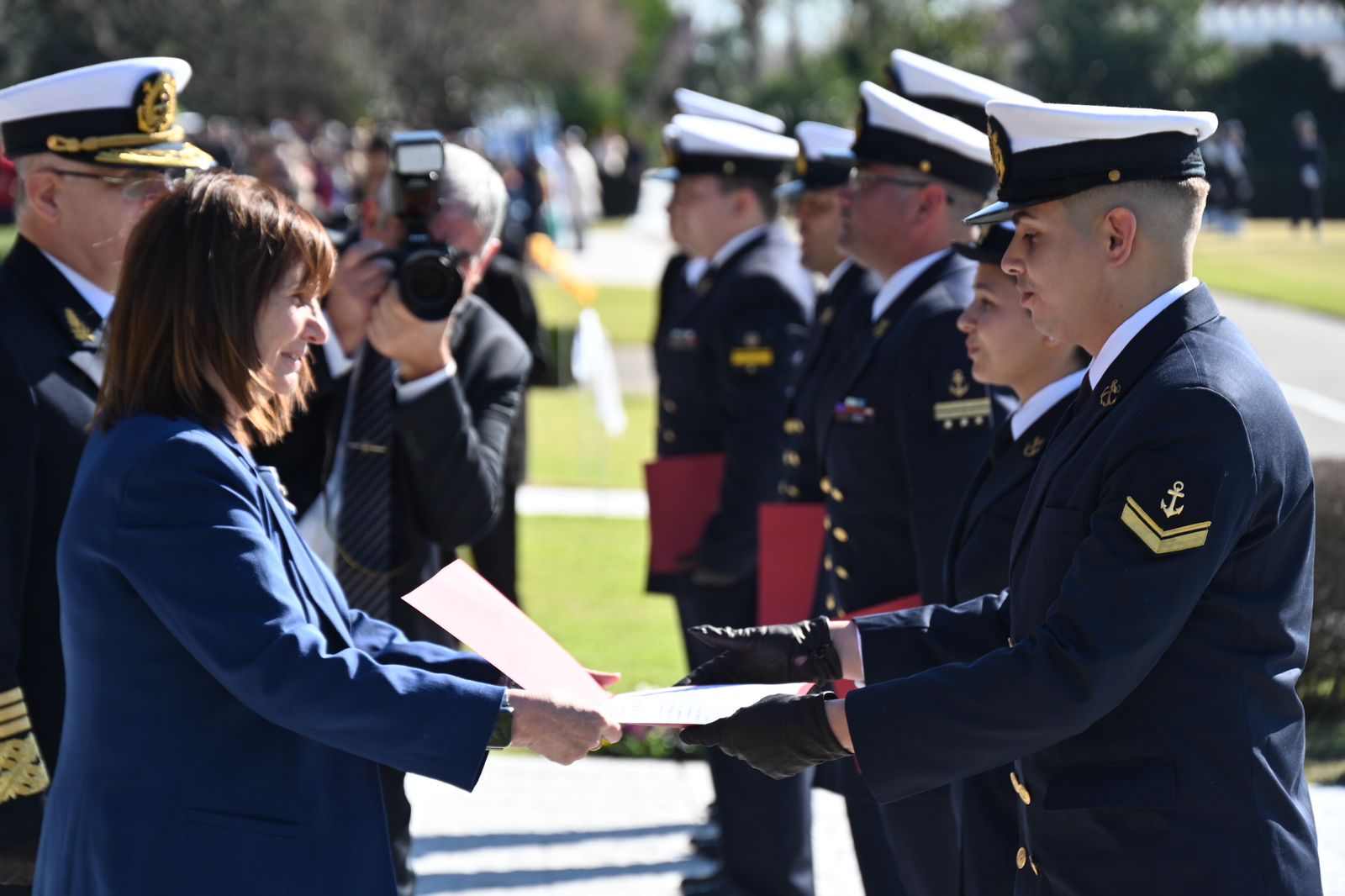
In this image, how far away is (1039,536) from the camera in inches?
103

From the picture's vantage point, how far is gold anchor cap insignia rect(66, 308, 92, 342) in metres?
3.31

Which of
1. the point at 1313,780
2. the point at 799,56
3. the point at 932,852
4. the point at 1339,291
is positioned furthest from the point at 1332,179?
the point at 932,852

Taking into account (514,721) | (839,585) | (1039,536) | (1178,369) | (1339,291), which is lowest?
(1339,291)

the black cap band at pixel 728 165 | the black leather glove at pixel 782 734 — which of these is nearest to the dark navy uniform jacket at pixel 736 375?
the black cap band at pixel 728 165

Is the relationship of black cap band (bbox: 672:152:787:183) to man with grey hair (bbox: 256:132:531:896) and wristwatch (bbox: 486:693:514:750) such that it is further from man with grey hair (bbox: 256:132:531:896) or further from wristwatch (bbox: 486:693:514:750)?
wristwatch (bbox: 486:693:514:750)

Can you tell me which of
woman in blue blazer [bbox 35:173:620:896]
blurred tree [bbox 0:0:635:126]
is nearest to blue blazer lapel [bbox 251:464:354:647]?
woman in blue blazer [bbox 35:173:620:896]

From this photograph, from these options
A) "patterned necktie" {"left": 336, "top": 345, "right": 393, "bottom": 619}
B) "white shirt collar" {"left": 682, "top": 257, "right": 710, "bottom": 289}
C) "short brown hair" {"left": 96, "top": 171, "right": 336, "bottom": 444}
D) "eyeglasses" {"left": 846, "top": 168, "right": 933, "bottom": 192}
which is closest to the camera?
"short brown hair" {"left": 96, "top": 171, "right": 336, "bottom": 444}

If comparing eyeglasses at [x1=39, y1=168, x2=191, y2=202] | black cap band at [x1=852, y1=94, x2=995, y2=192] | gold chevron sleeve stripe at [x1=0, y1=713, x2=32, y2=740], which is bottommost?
gold chevron sleeve stripe at [x1=0, y1=713, x2=32, y2=740]

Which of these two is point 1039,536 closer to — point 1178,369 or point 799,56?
point 1178,369

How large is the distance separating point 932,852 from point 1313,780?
2.73 m

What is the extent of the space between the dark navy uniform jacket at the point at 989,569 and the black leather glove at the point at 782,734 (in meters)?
0.62

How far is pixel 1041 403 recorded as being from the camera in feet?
11.3

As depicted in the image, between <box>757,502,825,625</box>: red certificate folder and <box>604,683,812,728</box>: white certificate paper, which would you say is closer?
<box>604,683,812,728</box>: white certificate paper

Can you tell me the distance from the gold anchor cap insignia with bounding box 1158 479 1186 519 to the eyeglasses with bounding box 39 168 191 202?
7.39ft
